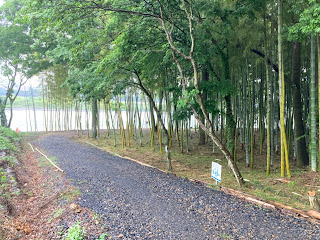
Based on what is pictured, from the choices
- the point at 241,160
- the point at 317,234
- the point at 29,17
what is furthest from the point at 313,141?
the point at 29,17

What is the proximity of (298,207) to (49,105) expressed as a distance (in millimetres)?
14226

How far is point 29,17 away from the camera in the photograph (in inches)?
129

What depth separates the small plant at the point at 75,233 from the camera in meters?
2.30

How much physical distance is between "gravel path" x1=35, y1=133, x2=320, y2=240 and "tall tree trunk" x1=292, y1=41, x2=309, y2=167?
2.88m

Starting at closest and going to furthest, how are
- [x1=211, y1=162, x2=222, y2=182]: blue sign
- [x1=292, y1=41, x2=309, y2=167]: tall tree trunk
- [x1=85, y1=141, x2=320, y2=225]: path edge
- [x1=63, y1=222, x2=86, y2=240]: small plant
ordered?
[x1=63, y1=222, x2=86, y2=240]: small plant
[x1=85, y1=141, x2=320, y2=225]: path edge
[x1=211, y1=162, x2=222, y2=182]: blue sign
[x1=292, y1=41, x2=309, y2=167]: tall tree trunk

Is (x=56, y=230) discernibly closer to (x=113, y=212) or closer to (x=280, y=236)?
(x=113, y=212)

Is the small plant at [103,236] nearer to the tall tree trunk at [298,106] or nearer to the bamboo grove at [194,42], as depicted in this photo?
the bamboo grove at [194,42]

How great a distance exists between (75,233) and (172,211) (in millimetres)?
1191

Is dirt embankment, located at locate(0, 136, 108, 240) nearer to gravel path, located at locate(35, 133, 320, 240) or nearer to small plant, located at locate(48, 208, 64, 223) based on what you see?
small plant, located at locate(48, 208, 64, 223)

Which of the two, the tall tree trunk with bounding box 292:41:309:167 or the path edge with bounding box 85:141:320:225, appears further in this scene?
the tall tree trunk with bounding box 292:41:309:167

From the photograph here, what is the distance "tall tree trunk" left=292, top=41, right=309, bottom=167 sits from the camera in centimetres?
516

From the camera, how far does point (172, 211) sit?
295cm

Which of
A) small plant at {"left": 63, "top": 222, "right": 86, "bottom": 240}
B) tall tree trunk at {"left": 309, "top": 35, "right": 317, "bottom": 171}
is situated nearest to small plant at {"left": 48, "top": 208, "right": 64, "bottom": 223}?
small plant at {"left": 63, "top": 222, "right": 86, "bottom": 240}

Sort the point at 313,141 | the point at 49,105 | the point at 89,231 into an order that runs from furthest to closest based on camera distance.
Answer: the point at 49,105 < the point at 313,141 < the point at 89,231
